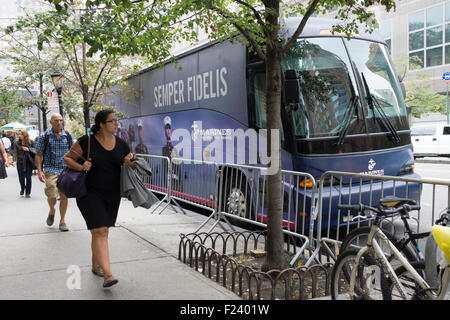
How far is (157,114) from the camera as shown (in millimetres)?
11344

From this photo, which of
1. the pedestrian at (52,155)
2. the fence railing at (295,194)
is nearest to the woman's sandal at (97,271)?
the fence railing at (295,194)

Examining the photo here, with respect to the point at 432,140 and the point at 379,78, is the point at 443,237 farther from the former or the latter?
the point at 432,140

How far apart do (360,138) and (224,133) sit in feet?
8.53

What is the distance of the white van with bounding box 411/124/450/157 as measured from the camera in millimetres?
24219

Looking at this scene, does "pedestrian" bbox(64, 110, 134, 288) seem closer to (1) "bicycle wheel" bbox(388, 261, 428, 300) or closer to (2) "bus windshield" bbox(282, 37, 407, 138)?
(1) "bicycle wheel" bbox(388, 261, 428, 300)

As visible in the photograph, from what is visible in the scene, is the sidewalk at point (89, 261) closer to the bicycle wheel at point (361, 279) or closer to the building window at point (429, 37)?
the bicycle wheel at point (361, 279)

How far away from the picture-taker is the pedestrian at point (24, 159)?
11484 millimetres

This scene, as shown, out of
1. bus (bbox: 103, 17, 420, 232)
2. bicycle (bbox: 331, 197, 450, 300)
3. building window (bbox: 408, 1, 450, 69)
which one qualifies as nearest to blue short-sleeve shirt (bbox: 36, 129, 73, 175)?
bus (bbox: 103, 17, 420, 232)

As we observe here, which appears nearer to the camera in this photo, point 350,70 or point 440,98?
point 350,70

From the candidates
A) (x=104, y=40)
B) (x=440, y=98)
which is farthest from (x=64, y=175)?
(x=440, y=98)

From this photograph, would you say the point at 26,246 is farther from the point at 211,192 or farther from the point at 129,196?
the point at 211,192

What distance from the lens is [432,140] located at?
24.7m

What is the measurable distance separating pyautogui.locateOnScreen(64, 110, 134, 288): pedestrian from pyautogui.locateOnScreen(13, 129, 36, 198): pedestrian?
761cm

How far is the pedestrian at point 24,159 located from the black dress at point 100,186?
762 centimetres
